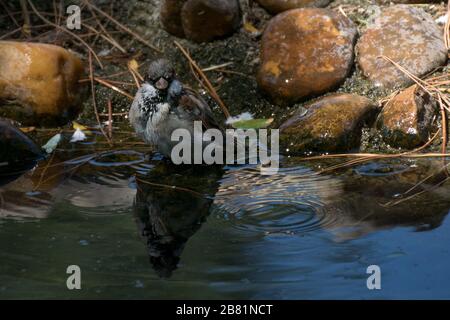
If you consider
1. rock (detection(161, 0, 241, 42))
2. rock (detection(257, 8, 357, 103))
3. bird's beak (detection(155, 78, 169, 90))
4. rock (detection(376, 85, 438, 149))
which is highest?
rock (detection(161, 0, 241, 42))

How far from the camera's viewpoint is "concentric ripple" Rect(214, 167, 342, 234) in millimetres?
3535

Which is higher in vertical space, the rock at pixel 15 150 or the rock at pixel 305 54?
the rock at pixel 305 54

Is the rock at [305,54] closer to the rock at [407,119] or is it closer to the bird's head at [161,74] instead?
the rock at [407,119]

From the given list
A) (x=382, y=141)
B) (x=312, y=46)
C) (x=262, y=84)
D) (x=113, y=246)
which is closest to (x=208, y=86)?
(x=262, y=84)

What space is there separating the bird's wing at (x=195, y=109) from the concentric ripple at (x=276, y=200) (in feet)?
1.42

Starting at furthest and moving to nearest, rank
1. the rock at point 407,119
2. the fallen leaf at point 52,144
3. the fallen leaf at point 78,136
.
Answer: the fallen leaf at point 78,136 → the fallen leaf at point 52,144 → the rock at point 407,119

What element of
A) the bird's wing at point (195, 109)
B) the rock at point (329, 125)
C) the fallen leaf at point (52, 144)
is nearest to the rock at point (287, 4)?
the rock at point (329, 125)

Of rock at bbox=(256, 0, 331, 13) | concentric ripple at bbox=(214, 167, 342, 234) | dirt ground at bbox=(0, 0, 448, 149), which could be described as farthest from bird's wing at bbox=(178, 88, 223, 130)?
rock at bbox=(256, 0, 331, 13)

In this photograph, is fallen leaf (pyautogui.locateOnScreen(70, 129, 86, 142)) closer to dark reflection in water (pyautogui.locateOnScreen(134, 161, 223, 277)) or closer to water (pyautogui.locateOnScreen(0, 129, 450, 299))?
water (pyautogui.locateOnScreen(0, 129, 450, 299))

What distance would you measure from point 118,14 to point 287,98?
1.87m

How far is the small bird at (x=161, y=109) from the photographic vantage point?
173 inches

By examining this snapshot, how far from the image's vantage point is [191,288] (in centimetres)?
288

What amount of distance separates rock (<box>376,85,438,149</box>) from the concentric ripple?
2.54ft
